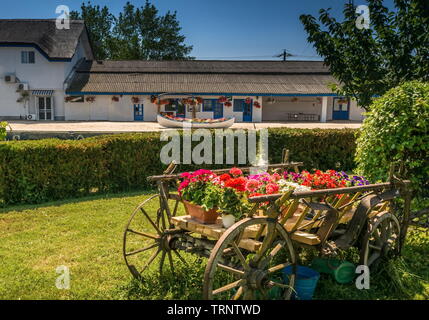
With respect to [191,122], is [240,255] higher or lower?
lower

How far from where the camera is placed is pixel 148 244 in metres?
6.54

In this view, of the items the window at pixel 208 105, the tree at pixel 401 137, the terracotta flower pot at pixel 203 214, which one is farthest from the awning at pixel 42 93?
the terracotta flower pot at pixel 203 214

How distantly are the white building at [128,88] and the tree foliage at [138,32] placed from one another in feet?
50.8

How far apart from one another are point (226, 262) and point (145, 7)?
5708 cm

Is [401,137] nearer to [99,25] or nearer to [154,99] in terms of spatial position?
[154,99]

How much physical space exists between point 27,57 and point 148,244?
31.3 m

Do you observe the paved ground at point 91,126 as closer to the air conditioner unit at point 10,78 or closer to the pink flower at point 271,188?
the air conditioner unit at point 10,78

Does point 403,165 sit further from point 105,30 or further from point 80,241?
point 105,30

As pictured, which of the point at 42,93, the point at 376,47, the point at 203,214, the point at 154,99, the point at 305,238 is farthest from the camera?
the point at 154,99

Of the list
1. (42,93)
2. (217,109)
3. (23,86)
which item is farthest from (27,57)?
(217,109)

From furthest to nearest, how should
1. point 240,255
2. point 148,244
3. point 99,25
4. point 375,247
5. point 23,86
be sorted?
point 99,25 → point 23,86 → point 148,244 → point 375,247 → point 240,255

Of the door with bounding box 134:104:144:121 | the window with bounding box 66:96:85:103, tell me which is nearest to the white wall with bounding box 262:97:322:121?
the door with bounding box 134:104:144:121
